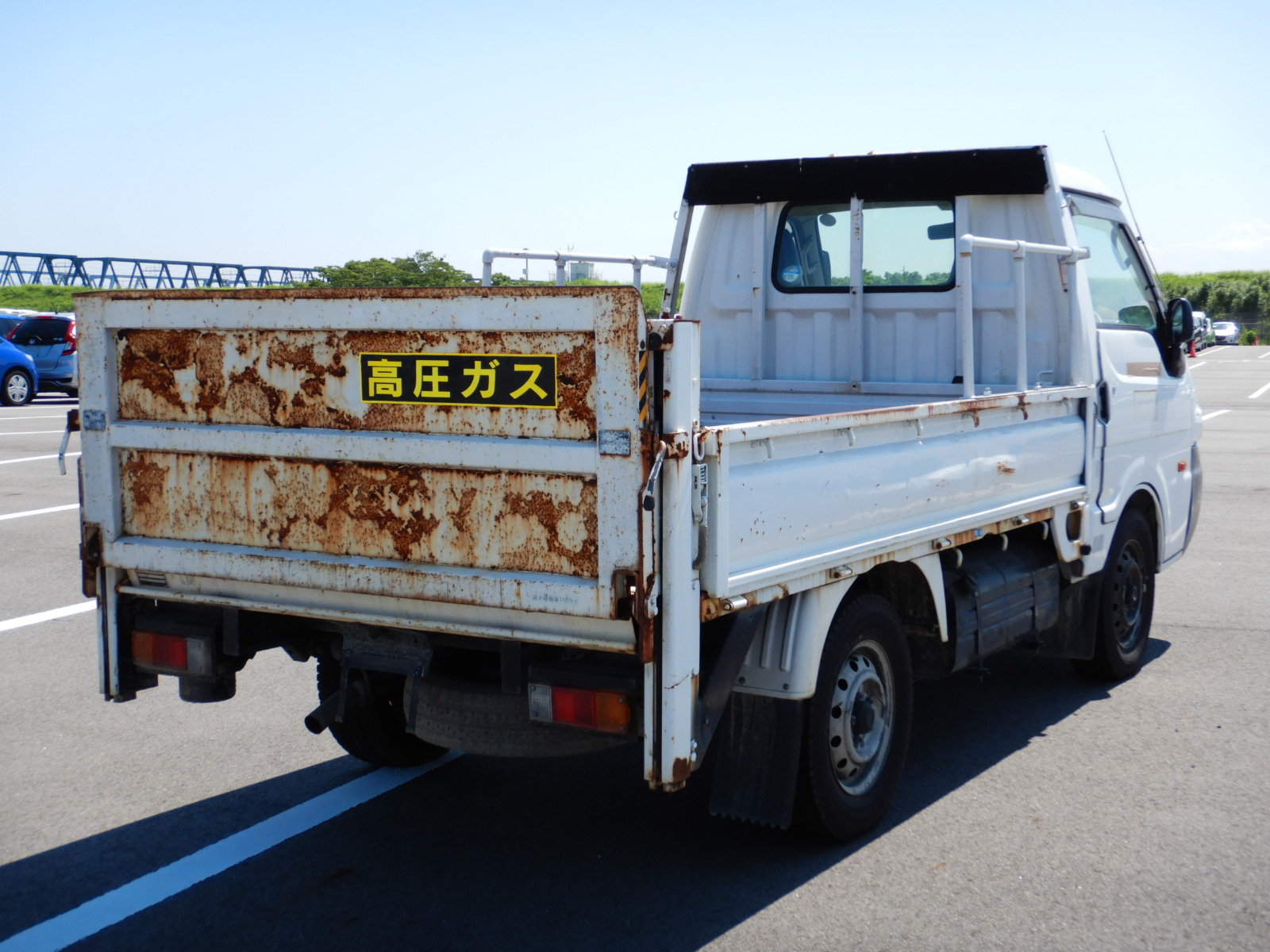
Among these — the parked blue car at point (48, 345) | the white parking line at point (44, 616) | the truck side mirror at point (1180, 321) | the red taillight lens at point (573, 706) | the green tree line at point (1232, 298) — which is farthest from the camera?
the green tree line at point (1232, 298)

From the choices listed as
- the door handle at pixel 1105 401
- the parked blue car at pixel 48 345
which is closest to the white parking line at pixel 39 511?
the door handle at pixel 1105 401

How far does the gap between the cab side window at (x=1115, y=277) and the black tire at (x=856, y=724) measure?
246 cm

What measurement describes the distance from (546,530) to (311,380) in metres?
0.93

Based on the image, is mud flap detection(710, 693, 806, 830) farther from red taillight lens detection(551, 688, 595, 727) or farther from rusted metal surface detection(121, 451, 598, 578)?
rusted metal surface detection(121, 451, 598, 578)

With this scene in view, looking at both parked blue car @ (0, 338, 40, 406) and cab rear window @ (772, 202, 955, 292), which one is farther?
parked blue car @ (0, 338, 40, 406)

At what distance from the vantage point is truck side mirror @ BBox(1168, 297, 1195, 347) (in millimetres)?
6484

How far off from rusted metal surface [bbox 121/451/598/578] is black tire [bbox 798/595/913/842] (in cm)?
113

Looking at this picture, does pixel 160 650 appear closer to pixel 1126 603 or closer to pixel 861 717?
pixel 861 717

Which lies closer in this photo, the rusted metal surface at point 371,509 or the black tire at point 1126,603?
the rusted metal surface at point 371,509

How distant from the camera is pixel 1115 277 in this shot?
21.1 feet

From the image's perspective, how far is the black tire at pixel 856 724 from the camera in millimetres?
4160

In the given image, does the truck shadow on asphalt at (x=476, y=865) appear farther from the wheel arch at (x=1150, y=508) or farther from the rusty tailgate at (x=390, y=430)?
the wheel arch at (x=1150, y=508)

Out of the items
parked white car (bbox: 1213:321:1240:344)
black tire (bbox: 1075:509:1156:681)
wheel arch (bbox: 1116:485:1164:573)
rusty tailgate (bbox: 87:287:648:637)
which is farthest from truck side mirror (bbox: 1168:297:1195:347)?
parked white car (bbox: 1213:321:1240:344)

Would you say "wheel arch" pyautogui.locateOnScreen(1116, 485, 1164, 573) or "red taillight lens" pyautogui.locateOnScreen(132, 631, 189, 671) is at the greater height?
"wheel arch" pyautogui.locateOnScreen(1116, 485, 1164, 573)
